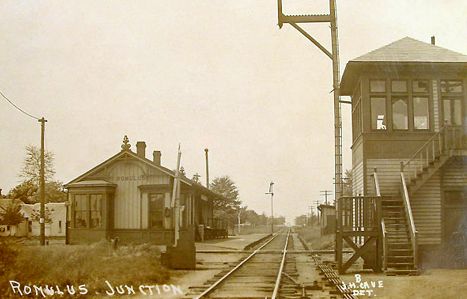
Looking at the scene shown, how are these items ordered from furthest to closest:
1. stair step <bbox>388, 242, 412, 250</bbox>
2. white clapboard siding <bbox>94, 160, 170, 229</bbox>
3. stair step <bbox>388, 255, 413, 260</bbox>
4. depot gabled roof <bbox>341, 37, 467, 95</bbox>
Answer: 1. white clapboard siding <bbox>94, 160, 170, 229</bbox>
2. depot gabled roof <bbox>341, 37, 467, 95</bbox>
3. stair step <bbox>388, 242, 412, 250</bbox>
4. stair step <bbox>388, 255, 413, 260</bbox>

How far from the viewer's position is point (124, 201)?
103 ft

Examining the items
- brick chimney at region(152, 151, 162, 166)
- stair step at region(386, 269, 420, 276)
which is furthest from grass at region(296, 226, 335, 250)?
stair step at region(386, 269, 420, 276)

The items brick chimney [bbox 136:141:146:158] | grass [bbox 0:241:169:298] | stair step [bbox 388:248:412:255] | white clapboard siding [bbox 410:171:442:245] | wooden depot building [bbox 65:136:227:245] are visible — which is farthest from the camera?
brick chimney [bbox 136:141:146:158]

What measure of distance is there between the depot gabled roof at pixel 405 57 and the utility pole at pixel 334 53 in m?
0.73

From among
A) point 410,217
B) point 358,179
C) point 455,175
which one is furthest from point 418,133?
point 410,217

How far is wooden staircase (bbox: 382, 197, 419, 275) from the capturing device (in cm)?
1845

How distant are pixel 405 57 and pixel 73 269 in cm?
1361

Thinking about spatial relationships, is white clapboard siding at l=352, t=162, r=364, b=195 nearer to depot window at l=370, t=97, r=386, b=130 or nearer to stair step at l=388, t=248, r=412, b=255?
depot window at l=370, t=97, r=386, b=130

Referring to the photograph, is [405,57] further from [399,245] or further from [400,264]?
Result: [400,264]

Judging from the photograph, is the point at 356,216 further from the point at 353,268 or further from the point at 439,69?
the point at 439,69

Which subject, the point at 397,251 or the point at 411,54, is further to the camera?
the point at 411,54

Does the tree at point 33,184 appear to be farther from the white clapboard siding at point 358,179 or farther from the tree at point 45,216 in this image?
the white clapboard siding at point 358,179

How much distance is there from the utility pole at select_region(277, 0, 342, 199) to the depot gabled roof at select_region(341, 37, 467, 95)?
0.73 meters

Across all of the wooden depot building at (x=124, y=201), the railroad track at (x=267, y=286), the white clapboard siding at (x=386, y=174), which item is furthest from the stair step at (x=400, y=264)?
the wooden depot building at (x=124, y=201)
